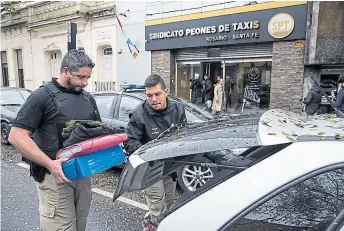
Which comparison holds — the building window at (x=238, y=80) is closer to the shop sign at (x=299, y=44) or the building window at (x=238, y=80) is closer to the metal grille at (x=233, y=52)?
the metal grille at (x=233, y=52)

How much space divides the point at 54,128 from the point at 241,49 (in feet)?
30.1

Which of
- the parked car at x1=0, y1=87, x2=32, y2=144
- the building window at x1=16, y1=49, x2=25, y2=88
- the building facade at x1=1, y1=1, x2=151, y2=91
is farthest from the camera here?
the building window at x1=16, y1=49, x2=25, y2=88

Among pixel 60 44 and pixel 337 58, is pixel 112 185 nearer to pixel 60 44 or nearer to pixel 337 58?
pixel 337 58

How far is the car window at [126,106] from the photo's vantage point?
478 cm

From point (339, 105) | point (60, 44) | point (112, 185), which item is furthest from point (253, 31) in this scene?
point (60, 44)

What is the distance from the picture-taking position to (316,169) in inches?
43.8

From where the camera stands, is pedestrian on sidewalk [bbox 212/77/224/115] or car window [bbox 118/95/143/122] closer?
car window [bbox 118/95/143/122]

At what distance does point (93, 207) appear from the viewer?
3777 mm

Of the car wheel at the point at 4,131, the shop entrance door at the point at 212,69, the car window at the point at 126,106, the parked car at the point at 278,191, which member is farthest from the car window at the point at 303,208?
the shop entrance door at the point at 212,69

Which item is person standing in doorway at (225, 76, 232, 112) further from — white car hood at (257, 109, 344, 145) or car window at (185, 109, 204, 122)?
white car hood at (257, 109, 344, 145)

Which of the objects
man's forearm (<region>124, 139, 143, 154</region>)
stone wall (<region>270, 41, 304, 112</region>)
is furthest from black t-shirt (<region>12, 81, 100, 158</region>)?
stone wall (<region>270, 41, 304, 112</region>)

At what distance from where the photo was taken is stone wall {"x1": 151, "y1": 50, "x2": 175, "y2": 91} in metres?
11.9

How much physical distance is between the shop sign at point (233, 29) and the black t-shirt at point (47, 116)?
8.43 meters

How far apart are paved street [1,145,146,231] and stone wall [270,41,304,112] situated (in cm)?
644
